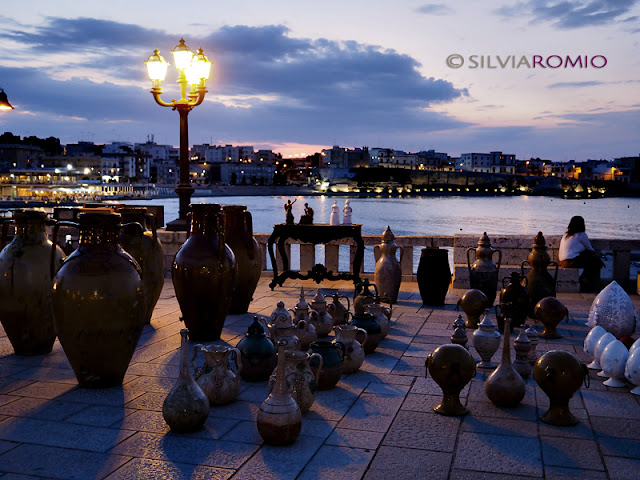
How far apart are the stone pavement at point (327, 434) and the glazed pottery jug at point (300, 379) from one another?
17cm

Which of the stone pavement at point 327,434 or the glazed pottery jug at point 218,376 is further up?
the glazed pottery jug at point 218,376

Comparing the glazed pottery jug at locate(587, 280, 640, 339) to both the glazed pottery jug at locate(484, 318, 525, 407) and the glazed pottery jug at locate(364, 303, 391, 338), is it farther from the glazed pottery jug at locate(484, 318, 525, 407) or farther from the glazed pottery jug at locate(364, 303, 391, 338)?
the glazed pottery jug at locate(484, 318, 525, 407)

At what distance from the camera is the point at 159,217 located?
14539mm

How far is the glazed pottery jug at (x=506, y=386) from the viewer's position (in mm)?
5512

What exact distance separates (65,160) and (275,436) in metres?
157

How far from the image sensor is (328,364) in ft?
19.6

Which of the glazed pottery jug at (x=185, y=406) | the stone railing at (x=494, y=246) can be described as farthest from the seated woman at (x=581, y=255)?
the glazed pottery jug at (x=185, y=406)

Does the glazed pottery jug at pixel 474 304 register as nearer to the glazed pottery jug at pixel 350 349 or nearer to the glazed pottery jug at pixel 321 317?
the glazed pottery jug at pixel 321 317

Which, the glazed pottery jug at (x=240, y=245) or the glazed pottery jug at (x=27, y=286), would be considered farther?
the glazed pottery jug at (x=240, y=245)

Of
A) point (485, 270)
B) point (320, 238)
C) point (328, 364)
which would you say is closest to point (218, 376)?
point (328, 364)

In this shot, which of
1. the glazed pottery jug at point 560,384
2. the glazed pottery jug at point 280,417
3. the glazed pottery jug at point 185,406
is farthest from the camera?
the glazed pottery jug at point 560,384

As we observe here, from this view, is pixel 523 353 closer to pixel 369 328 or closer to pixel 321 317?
pixel 369 328

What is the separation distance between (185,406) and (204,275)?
9.83 feet

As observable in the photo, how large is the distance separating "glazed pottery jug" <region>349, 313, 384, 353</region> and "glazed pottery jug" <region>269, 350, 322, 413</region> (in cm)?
195
